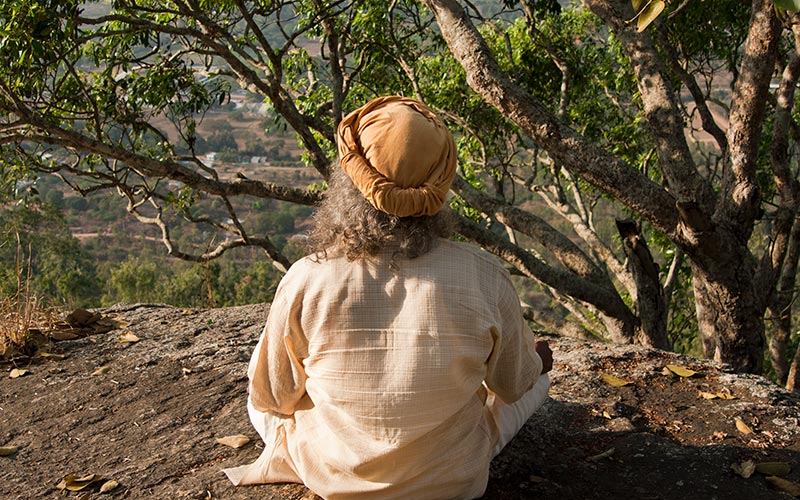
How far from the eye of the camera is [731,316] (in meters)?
4.37

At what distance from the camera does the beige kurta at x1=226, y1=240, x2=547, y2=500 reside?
84.3 inches

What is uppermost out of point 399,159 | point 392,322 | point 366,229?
point 399,159

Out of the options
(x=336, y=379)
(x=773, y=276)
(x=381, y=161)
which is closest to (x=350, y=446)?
(x=336, y=379)

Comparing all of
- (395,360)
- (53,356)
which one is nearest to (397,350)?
(395,360)

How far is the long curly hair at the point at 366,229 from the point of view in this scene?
2.13 m

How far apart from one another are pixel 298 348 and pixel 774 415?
7.22 feet

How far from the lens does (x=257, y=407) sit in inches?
95.8

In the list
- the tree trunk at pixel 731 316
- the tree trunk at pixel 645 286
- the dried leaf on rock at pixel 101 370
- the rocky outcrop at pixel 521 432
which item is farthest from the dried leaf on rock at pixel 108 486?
the tree trunk at pixel 731 316

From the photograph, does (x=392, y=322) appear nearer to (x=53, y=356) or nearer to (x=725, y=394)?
(x=725, y=394)

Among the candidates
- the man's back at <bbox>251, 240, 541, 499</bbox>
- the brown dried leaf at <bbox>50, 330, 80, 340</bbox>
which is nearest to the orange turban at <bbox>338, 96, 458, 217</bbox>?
the man's back at <bbox>251, 240, 541, 499</bbox>

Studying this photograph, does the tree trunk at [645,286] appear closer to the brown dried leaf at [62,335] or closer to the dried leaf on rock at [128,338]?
the dried leaf on rock at [128,338]

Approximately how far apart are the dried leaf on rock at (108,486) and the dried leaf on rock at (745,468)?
2.33 metres

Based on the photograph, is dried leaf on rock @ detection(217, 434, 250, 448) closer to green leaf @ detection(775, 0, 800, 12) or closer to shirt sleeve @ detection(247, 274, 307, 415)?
shirt sleeve @ detection(247, 274, 307, 415)

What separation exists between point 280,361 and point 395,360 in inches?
15.2
